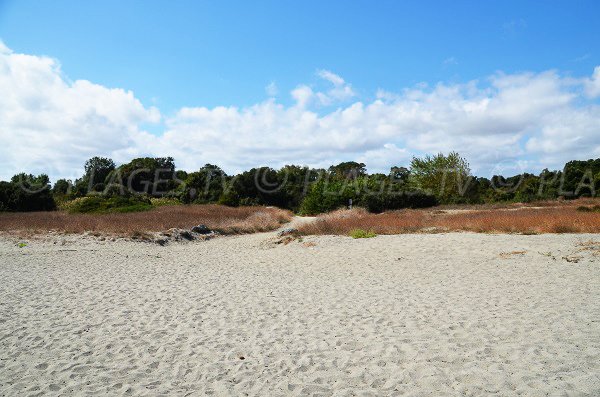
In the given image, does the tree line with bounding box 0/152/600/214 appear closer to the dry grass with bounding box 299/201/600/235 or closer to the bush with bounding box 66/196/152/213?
the bush with bounding box 66/196/152/213

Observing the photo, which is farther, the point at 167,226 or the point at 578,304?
the point at 167,226

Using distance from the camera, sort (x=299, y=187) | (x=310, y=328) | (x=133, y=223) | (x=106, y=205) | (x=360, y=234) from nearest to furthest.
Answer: (x=310, y=328) → (x=360, y=234) → (x=133, y=223) → (x=106, y=205) → (x=299, y=187)

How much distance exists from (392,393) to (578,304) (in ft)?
17.1

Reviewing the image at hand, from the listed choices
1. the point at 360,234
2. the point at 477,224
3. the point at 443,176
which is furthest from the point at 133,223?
the point at 443,176

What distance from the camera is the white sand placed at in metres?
4.80

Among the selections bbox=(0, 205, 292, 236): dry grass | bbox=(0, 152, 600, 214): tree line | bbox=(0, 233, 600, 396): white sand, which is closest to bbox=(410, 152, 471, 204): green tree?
bbox=(0, 152, 600, 214): tree line

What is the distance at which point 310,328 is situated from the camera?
267 inches

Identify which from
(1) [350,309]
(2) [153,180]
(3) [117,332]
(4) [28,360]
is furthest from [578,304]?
(2) [153,180]

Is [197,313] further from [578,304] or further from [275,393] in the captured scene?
[578,304]

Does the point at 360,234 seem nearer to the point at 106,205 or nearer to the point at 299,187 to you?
the point at 106,205

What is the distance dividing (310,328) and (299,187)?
51.8 m

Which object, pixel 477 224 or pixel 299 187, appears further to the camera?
pixel 299 187

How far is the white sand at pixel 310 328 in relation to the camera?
189 inches

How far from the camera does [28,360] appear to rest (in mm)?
5441
